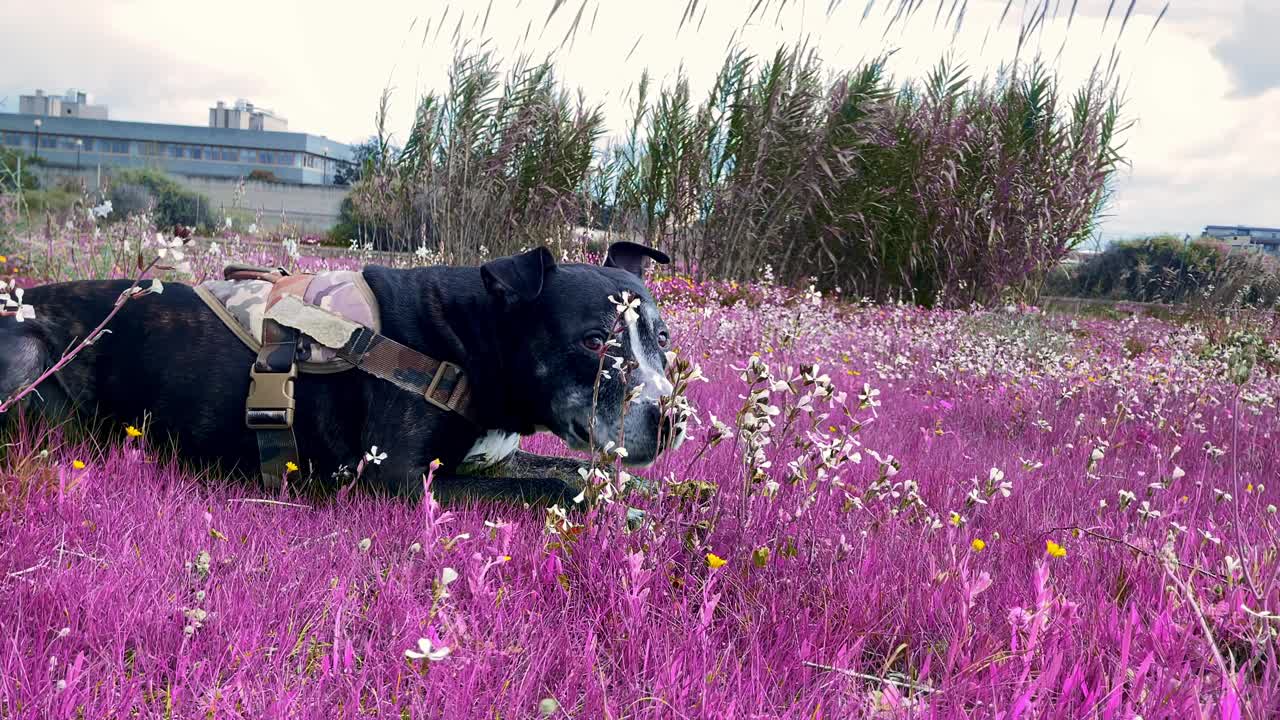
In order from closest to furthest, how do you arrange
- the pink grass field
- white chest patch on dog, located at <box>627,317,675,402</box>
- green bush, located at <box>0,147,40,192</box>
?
the pink grass field, white chest patch on dog, located at <box>627,317,675,402</box>, green bush, located at <box>0,147,40,192</box>

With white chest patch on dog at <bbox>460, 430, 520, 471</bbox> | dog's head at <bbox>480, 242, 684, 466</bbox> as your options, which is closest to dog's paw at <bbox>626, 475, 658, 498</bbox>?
dog's head at <bbox>480, 242, 684, 466</bbox>

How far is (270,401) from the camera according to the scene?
297 cm

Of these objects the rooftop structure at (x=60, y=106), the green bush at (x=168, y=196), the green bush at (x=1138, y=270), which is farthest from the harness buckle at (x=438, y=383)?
the rooftop structure at (x=60, y=106)

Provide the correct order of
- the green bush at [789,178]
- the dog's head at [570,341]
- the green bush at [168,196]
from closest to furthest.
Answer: the dog's head at [570,341] → the green bush at [789,178] → the green bush at [168,196]

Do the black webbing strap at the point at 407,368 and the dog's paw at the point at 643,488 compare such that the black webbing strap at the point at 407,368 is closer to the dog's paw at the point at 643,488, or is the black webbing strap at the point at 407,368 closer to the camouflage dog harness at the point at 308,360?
the camouflage dog harness at the point at 308,360

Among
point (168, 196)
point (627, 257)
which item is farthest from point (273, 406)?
point (168, 196)

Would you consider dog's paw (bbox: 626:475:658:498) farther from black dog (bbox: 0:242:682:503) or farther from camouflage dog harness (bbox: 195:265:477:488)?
camouflage dog harness (bbox: 195:265:477:488)

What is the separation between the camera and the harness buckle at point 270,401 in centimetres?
296

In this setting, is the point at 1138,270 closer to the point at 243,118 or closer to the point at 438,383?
the point at 438,383

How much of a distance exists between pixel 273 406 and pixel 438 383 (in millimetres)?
574

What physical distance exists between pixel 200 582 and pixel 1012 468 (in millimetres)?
3358

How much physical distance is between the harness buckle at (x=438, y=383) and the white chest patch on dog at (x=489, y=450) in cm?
23

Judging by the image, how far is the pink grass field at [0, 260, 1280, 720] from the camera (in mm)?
1645

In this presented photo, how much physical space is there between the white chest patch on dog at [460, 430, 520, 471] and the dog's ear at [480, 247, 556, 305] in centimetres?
53
